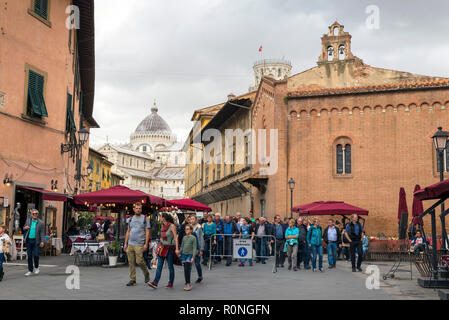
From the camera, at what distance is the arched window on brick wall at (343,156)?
24.5 m

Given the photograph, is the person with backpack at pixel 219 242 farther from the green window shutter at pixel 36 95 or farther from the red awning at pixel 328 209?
the green window shutter at pixel 36 95

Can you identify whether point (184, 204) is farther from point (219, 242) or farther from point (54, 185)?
point (54, 185)

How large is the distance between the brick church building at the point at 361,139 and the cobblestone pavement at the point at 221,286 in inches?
394

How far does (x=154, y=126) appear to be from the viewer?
16262cm

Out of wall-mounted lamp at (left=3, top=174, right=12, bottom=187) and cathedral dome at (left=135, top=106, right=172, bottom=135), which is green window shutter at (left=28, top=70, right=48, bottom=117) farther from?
cathedral dome at (left=135, top=106, right=172, bottom=135)

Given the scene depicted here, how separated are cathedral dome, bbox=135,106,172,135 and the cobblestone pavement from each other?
147 m

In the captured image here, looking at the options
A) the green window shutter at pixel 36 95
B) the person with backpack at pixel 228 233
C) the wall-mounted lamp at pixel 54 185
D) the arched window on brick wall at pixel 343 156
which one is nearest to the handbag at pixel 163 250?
the person with backpack at pixel 228 233

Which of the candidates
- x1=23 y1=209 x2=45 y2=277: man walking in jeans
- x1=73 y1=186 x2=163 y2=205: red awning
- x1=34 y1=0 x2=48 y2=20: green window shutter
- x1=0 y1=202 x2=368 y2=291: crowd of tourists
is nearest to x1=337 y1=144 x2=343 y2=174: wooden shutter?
x1=0 y1=202 x2=368 y2=291: crowd of tourists

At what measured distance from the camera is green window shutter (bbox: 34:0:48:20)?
18484 millimetres

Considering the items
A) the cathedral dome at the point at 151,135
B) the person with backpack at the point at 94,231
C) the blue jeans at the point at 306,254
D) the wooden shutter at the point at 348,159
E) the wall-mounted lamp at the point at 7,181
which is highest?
the cathedral dome at the point at 151,135

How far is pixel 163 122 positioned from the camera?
542 ft

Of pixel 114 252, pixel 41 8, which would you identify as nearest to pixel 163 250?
pixel 114 252

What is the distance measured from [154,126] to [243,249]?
150 metres

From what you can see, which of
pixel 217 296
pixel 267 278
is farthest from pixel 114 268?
pixel 217 296
